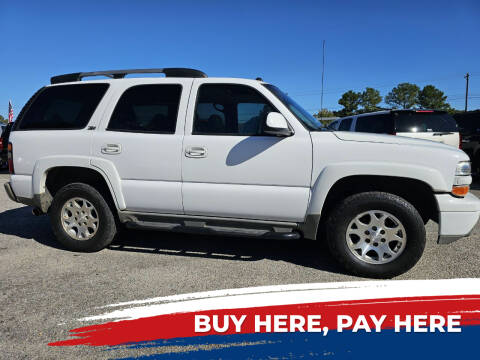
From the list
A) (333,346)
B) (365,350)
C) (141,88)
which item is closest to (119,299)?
(333,346)

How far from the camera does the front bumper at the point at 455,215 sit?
130 inches

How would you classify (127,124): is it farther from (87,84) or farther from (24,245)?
(24,245)

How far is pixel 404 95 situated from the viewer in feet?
284

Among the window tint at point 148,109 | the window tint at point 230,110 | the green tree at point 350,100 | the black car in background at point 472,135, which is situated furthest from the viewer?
the green tree at point 350,100

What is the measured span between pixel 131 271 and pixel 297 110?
2399mm

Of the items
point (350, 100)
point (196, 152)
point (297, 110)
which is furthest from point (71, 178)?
point (350, 100)

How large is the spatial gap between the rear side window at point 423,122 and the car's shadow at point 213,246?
4.01m

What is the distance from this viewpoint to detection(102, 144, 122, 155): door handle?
390 centimetres

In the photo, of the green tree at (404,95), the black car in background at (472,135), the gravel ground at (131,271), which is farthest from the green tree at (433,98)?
the gravel ground at (131,271)

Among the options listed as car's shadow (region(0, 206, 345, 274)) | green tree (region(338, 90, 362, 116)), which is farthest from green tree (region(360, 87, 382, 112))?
car's shadow (region(0, 206, 345, 274))

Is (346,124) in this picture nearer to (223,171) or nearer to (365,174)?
(365,174)

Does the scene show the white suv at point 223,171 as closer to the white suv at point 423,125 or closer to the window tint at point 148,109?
the window tint at point 148,109

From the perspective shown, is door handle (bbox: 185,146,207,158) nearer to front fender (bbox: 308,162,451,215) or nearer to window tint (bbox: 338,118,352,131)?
front fender (bbox: 308,162,451,215)

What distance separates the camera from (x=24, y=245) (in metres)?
4.55
